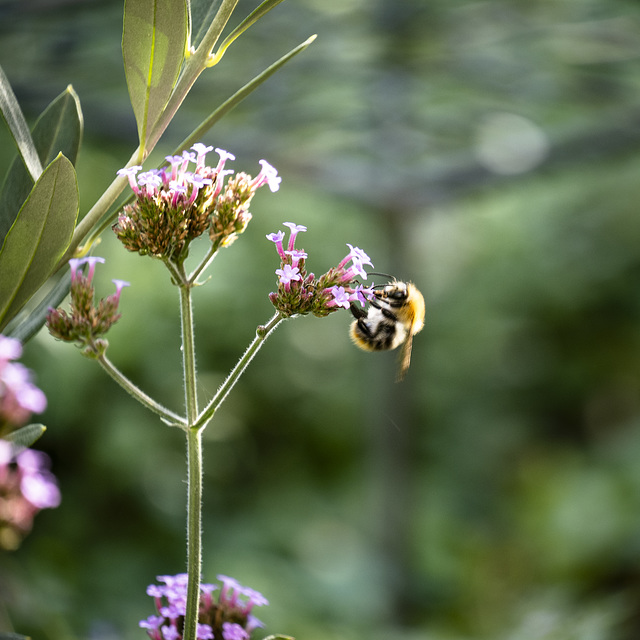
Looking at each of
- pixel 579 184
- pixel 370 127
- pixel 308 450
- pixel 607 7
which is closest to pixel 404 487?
A: pixel 308 450

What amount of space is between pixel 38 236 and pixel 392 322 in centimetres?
57

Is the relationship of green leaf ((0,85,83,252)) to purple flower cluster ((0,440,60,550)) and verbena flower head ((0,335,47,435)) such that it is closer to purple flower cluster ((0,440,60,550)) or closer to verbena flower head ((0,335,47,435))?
verbena flower head ((0,335,47,435))

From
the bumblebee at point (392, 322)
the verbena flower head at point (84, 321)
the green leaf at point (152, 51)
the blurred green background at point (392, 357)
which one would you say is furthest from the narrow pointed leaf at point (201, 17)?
the blurred green background at point (392, 357)

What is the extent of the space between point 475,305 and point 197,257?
132cm

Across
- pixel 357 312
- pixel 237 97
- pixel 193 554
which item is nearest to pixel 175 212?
pixel 237 97

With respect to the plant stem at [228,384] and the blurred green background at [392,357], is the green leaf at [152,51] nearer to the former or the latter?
the plant stem at [228,384]

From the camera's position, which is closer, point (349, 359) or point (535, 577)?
point (535, 577)

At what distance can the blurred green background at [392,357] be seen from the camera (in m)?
1.84

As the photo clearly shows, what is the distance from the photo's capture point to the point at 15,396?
2.61 ft

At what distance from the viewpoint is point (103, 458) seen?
276 cm

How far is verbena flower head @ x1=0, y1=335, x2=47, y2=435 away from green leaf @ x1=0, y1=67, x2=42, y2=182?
4.9 inches

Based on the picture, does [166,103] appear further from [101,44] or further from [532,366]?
[532,366]

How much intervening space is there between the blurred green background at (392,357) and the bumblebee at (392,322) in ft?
2.19

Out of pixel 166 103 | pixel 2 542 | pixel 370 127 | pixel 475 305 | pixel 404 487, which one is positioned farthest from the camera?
pixel 475 305
